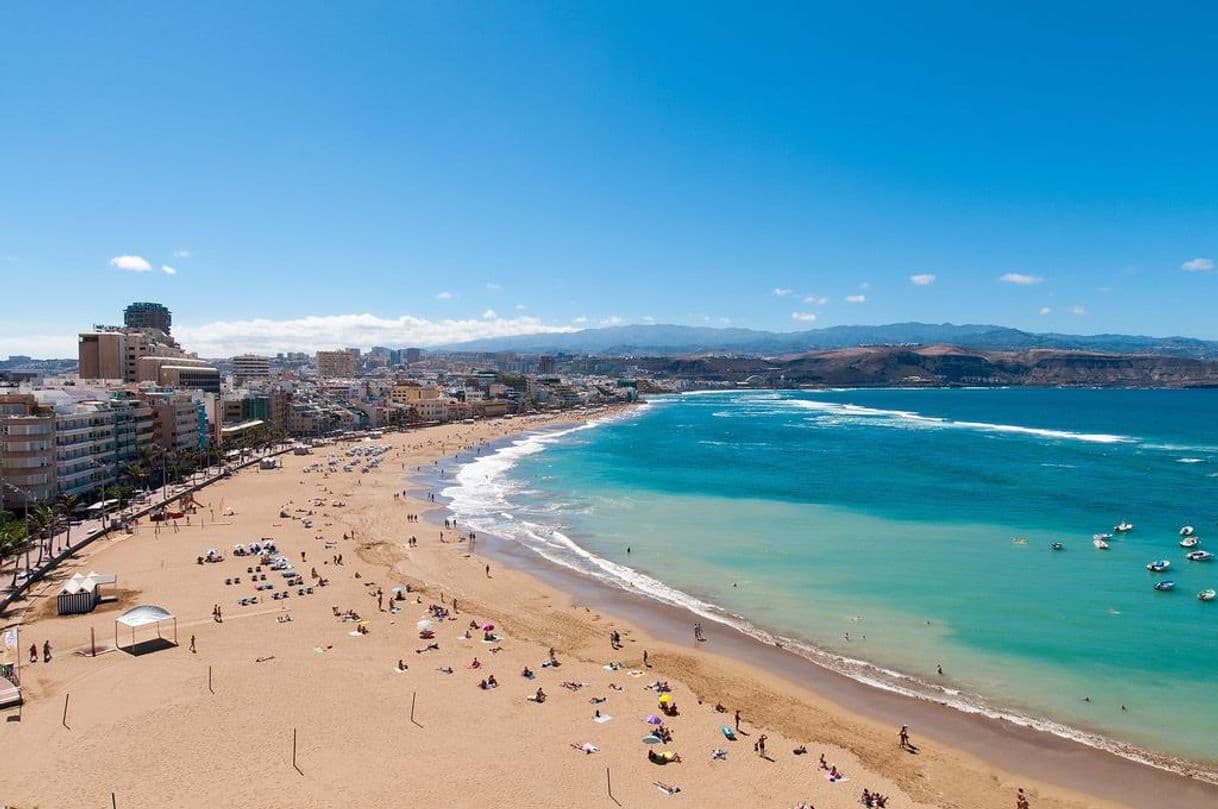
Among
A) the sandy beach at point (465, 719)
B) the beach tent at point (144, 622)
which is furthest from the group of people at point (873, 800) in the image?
the beach tent at point (144, 622)

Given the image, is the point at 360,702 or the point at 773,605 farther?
the point at 773,605

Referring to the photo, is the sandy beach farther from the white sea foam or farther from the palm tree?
the white sea foam

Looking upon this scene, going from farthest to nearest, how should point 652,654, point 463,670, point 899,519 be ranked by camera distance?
point 899,519 → point 652,654 → point 463,670

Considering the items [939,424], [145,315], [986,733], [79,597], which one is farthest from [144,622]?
[145,315]

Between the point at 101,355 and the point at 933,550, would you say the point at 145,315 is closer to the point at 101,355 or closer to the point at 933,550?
the point at 101,355

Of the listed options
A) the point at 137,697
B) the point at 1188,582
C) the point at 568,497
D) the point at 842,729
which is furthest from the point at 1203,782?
the point at 568,497

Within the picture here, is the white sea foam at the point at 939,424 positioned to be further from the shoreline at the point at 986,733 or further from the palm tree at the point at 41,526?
the palm tree at the point at 41,526

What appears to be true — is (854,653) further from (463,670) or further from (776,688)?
(463,670)
